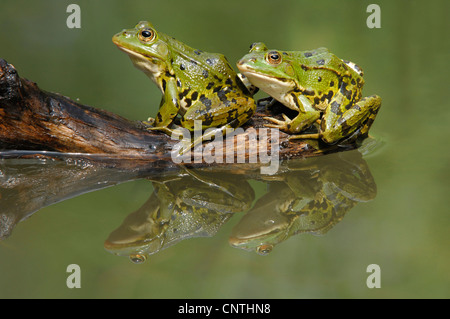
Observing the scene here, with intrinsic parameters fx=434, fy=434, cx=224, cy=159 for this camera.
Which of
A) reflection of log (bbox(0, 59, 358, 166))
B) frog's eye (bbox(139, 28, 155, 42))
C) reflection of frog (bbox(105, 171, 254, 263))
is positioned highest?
frog's eye (bbox(139, 28, 155, 42))

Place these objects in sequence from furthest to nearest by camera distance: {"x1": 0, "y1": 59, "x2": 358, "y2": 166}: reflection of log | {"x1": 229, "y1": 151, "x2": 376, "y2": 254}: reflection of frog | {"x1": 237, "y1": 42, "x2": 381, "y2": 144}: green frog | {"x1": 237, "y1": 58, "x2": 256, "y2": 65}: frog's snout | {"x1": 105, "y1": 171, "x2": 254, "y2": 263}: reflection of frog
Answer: {"x1": 237, "y1": 42, "x2": 381, "y2": 144}: green frog < {"x1": 237, "y1": 58, "x2": 256, "y2": 65}: frog's snout < {"x1": 0, "y1": 59, "x2": 358, "y2": 166}: reflection of log < {"x1": 229, "y1": 151, "x2": 376, "y2": 254}: reflection of frog < {"x1": 105, "y1": 171, "x2": 254, "y2": 263}: reflection of frog

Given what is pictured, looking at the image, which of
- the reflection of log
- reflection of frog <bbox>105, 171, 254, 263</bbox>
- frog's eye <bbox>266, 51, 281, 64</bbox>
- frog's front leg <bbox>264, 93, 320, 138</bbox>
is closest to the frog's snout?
frog's eye <bbox>266, 51, 281, 64</bbox>

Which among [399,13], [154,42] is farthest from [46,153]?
[399,13]

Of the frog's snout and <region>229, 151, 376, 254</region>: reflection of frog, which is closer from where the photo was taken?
<region>229, 151, 376, 254</region>: reflection of frog

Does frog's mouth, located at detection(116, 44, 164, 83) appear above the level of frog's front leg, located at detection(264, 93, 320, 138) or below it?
above

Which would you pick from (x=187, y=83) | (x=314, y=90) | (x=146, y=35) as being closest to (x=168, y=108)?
(x=187, y=83)

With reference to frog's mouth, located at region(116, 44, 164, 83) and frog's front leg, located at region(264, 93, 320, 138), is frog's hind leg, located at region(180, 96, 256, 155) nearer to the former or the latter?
frog's front leg, located at region(264, 93, 320, 138)
